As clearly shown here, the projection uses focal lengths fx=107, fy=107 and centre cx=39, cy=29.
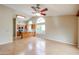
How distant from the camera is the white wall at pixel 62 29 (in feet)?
24.5

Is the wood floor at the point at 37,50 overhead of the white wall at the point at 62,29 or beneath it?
beneath

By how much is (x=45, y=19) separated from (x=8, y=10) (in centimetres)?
388

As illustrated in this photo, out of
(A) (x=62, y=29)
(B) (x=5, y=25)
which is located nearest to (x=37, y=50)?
(B) (x=5, y=25)

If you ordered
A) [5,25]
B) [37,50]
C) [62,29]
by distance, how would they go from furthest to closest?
[62,29] → [5,25] → [37,50]

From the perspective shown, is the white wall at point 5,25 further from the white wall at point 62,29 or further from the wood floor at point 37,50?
the white wall at point 62,29

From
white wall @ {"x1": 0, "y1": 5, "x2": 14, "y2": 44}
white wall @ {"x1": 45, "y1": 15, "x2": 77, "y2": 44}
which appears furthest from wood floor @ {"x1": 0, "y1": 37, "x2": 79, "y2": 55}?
white wall @ {"x1": 45, "y1": 15, "x2": 77, "y2": 44}

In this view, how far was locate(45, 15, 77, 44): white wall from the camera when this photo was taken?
7.46 m

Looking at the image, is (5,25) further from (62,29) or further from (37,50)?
(62,29)

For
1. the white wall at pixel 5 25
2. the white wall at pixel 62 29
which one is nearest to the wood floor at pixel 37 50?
the white wall at pixel 5 25

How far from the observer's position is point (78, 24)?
6738 mm

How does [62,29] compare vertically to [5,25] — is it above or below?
below

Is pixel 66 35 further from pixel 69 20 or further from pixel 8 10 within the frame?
pixel 8 10

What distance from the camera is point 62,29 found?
8.27m

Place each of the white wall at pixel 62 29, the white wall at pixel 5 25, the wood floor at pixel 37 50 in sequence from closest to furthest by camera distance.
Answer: the wood floor at pixel 37 50, the white wall at pixel 5 25, the white wall at pixel 62 29
